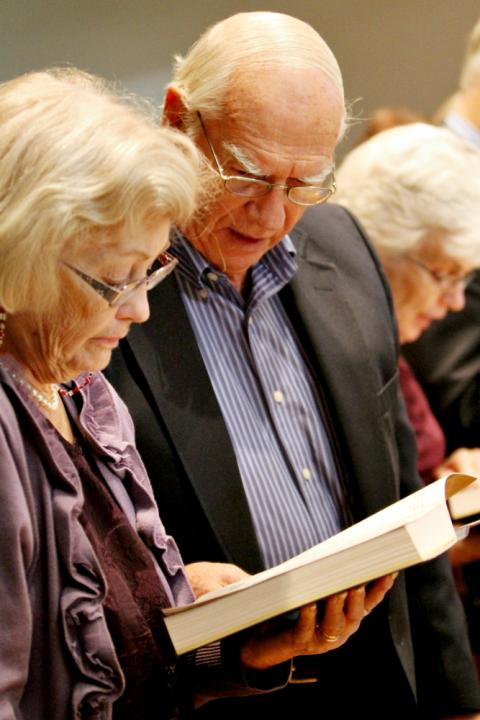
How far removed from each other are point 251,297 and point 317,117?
1.20ft

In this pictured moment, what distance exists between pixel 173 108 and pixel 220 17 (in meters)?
1.76

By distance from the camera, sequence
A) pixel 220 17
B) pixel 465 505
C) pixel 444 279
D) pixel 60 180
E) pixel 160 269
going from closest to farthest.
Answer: pixel 60 180 → pixel 160 269 → pixel 465 505 → pixel 444 279 → pixel 220 17

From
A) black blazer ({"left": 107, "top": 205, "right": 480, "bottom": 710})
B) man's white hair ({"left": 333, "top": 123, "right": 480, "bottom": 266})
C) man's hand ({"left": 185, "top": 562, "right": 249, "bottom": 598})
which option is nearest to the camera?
man's hand ({"left": 185, "top": 562, "right": 249, "bottom": 598})

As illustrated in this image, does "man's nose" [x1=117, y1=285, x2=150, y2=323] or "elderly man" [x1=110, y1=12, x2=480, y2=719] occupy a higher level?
"man's nose" [x1=117, y1=285, x2=150, y2=323]

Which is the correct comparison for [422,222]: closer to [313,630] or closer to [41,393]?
[313,630]

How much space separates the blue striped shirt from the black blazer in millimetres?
45

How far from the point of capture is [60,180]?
4.38ft

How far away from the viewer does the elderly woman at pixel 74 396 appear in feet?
4.37

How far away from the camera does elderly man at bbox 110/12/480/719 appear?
1942 mm

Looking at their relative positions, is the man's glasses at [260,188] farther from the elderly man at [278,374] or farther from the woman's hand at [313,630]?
the woman's hand at [313,630]

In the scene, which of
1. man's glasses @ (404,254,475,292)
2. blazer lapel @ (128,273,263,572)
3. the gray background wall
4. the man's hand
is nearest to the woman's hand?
the man's hand

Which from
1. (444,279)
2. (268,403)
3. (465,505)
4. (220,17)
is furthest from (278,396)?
(220,17)

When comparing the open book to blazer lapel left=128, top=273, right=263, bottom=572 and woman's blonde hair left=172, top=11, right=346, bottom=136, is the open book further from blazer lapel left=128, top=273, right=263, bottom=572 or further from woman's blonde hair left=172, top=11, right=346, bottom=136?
woman's blonde hair left=172, top=11, right=346, bottom=136

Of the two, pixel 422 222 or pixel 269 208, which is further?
pixel 422 222
